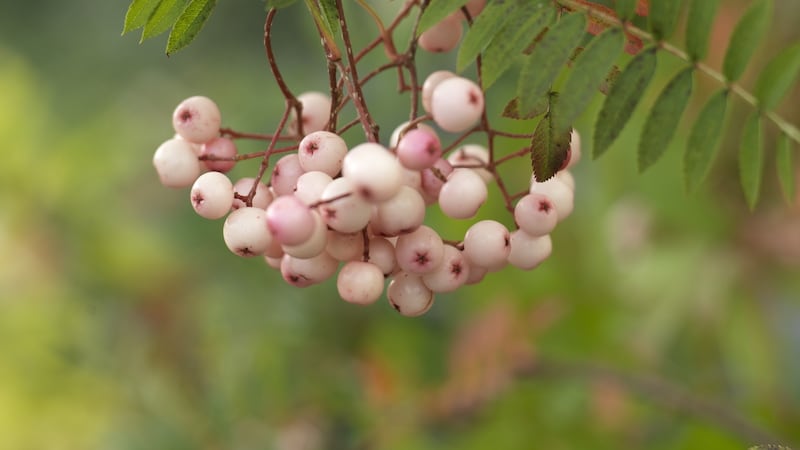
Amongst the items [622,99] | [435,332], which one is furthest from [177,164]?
[435,332]

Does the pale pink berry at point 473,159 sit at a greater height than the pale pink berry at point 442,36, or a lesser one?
lesser

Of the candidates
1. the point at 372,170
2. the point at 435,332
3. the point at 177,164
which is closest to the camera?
the point at 372,170

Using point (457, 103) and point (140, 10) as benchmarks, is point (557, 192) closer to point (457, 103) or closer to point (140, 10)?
point (457, 103)

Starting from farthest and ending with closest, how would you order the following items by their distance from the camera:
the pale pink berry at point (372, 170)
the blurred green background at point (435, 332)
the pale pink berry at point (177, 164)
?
the blurred green background at point (435, 332), the pale pink berry at point (177, 164), the pale pink berry at point (372, 170)

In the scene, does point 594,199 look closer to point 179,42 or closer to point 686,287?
point 686,287

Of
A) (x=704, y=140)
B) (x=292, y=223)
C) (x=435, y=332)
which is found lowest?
(x=292, y=223)

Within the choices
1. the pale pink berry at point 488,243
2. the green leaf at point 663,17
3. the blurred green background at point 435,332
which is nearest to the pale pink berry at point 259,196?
the pale pink berry at point 488,243

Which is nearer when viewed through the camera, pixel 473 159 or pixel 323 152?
pixel 323 152

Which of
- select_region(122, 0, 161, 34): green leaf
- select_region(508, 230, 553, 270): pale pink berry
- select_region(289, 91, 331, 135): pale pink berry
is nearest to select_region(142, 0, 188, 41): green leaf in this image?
select_region(122, 0, 161, 34): green leaf

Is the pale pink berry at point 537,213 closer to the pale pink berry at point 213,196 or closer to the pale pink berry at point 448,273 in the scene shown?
the pale pink berry at point 448,273
